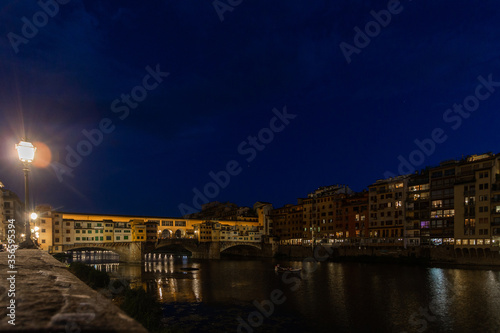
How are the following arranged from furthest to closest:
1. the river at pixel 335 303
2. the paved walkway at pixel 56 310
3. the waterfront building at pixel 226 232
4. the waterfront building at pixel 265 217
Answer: the waterfront building at pixel 265 217, the waterfront building at pixel 226 232, the river at pixel 335 303, the paved walkway at pixel 56 310

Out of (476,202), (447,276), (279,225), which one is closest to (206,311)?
(447,276)

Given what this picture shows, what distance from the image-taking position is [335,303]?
35.5 meters

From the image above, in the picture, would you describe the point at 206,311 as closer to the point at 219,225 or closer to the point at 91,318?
the point at 91,318

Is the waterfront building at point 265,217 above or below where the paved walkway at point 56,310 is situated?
below

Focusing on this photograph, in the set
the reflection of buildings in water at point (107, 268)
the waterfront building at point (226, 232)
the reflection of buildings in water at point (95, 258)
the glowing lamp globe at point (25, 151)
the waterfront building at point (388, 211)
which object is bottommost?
the reflection of buildings in water at point (95, 258)

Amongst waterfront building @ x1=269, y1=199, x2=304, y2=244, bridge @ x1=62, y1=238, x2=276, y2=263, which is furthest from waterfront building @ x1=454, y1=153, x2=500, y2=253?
bridge @ x1=62, y1=238, x2=276, y2=263

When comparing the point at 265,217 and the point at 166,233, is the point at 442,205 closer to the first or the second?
the point at 265,217

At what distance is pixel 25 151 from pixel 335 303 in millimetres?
31659

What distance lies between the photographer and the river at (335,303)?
90.8 feet

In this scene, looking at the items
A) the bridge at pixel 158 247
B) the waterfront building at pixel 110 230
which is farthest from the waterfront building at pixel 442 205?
the waterfront building at pixel 110 230

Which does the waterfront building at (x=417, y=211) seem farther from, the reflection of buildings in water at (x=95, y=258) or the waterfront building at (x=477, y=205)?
the reflection of buildings in water at (x=95, y=258)

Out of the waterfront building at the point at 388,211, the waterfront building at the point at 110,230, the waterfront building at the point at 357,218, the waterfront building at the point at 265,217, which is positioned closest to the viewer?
the waterfront building at the point at 388,211

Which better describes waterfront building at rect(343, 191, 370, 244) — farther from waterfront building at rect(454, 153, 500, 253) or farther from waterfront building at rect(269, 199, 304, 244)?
waterfront building at rect(454, 153, 500, 253)

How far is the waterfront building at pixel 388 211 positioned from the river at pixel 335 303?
30238 mm
